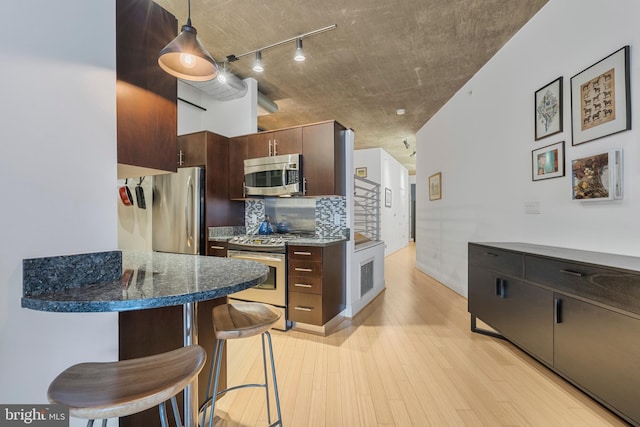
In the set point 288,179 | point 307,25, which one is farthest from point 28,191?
point 307,25

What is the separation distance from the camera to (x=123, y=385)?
74 centimetres

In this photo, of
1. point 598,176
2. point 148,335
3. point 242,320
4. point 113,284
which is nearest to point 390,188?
point 598,176

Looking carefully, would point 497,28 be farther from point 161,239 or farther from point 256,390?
point 161,239

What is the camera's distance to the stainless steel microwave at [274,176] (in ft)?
10.5

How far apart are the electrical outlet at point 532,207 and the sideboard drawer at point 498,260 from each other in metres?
0.59

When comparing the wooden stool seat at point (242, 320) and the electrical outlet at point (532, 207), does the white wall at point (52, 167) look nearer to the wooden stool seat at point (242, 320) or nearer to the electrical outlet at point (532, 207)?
the wooden stool seat at point (242, 320)

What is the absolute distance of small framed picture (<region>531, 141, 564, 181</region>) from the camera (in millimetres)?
2332

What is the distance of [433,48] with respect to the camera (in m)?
3.16

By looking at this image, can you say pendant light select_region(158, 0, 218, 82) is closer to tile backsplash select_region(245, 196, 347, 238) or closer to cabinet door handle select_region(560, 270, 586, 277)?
tile backsplash select_region(245, 196, 347, 238)

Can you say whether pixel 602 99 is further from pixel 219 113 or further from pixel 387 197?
pixel 387 197

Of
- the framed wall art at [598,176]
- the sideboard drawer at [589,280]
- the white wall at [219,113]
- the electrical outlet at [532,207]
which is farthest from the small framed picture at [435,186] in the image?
the white wall at [219,113]

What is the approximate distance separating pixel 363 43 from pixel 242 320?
10.2 feet

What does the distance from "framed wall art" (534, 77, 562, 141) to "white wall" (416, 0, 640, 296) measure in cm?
6

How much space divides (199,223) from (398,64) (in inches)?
128
